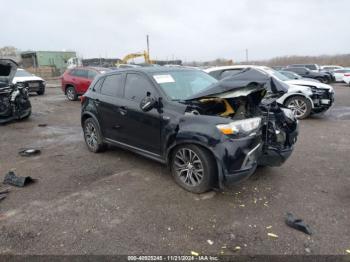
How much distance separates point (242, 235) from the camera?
2801 millimetres

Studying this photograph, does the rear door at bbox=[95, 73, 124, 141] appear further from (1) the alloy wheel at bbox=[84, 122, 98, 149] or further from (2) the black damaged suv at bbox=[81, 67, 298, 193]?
(1) the alloy wheel at bbox=[84, 122, 98, 149]

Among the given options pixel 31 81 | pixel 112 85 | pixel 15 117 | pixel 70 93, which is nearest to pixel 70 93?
pixel 70 93

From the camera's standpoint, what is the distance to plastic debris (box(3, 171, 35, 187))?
13.2 feet

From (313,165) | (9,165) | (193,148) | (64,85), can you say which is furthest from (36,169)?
(64,85)

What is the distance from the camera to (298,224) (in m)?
2.88

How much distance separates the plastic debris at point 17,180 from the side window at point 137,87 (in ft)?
6.57

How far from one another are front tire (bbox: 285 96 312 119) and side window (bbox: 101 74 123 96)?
5.68m

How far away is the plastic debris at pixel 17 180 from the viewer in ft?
13.2

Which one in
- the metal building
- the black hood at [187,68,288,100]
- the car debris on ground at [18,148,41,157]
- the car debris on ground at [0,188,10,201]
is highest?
the metal building

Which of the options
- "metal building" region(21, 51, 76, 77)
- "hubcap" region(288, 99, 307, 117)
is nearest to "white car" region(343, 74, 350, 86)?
"hubcap" region(288, 99, 307, 117)

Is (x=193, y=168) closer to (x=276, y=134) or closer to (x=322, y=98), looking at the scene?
(x=276, y=134)

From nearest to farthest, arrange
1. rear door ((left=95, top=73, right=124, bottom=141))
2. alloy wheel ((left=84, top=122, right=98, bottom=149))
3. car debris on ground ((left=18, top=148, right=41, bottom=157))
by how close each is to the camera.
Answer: rear door ((left=95, top=73, right=124, bottom=141))
alloy wheel ((left=84, top=122, right=98, bottom=149))
car debris on ground ((left=18, top=148, right=41, bottom=157))

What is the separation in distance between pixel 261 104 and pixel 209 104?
0.80 m

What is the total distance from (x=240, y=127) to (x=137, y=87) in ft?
6.08
